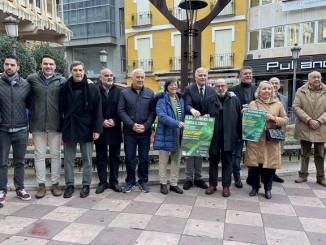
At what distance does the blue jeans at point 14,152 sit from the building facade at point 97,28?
74.9 ft

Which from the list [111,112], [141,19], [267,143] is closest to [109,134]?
[111,112]

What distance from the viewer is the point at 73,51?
29703 millimetres

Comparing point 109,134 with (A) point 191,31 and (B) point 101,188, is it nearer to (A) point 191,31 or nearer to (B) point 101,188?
(B) point 101,188

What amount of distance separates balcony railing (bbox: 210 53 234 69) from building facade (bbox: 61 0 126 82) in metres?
8.67

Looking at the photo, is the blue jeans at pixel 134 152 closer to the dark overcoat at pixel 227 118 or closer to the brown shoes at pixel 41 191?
A: the dark overcoat at pixel 227 118

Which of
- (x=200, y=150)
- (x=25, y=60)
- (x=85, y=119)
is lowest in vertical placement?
(x=200, y=150)

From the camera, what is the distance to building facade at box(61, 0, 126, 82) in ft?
89.3

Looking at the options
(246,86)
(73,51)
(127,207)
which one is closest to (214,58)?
(73,51)

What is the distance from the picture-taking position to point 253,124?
4637mm

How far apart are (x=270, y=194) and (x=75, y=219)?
9.34 ft

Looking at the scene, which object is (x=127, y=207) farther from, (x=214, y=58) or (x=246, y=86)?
(x=214, y=58)

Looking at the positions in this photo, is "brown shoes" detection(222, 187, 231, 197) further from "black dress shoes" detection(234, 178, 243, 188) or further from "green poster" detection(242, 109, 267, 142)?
"green poster" detection(242, 109, 267, 142)

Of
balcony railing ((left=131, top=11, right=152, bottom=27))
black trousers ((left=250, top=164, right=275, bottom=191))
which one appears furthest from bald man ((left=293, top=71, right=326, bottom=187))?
balcony railing ((left=131, top=11, right=152, bottom=27))

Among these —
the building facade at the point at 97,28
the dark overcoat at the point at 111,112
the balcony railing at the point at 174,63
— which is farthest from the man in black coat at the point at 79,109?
the building facade at the point at 97,28
